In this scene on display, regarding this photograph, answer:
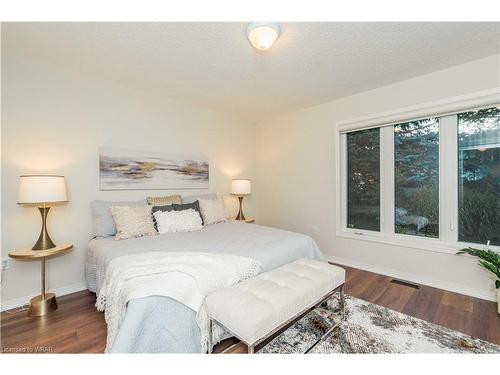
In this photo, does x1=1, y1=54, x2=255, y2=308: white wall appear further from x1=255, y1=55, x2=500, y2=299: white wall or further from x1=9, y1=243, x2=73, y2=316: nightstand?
x1=255, y1=55, x2=500, y2=299: white wall

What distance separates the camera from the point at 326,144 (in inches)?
137

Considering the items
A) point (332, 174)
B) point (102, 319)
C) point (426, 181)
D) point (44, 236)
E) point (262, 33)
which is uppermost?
point (262, 33)

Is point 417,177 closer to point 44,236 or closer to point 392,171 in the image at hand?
point 392,171

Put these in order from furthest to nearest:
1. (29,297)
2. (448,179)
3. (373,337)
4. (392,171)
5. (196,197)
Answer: (196,197) < (392,171) < (448,179) < (29,297) < (373,337)

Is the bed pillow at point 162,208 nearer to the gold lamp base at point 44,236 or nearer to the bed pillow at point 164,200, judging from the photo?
the bed pillow at point 164,200

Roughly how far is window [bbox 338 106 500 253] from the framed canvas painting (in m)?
2.23

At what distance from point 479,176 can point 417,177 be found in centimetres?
54

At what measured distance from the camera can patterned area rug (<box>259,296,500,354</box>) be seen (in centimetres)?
160

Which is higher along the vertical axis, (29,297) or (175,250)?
(175,250)

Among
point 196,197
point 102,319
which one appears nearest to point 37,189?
point 102,319

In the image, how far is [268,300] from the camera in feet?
4.69
